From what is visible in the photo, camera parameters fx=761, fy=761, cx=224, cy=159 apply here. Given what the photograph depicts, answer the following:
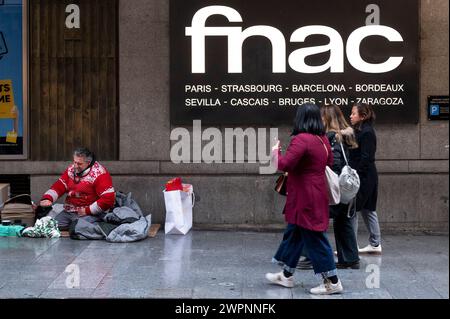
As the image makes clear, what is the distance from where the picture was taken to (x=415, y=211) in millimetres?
10039

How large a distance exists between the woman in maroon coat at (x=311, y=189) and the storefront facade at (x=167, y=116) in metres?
3.26

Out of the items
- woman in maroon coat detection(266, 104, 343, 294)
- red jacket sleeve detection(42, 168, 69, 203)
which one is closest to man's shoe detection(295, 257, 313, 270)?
woman in maroon coat detection(266, 104, 343, 294)

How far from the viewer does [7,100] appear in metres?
10.3

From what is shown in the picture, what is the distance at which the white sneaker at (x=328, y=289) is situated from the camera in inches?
268

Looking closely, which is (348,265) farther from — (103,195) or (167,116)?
(167,116)

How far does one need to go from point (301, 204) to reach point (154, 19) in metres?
4.33

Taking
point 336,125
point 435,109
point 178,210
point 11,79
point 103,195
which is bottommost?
point 178,210

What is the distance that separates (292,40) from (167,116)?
1920mm

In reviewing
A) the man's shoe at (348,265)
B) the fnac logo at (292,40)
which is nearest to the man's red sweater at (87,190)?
the fnac logo at (292,40)

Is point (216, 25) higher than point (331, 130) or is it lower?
higher

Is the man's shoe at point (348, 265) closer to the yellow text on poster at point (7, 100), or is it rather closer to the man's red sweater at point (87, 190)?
the man's red sweater at point (87, 190)

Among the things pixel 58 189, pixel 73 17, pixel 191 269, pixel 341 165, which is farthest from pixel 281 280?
pixel 73 17
